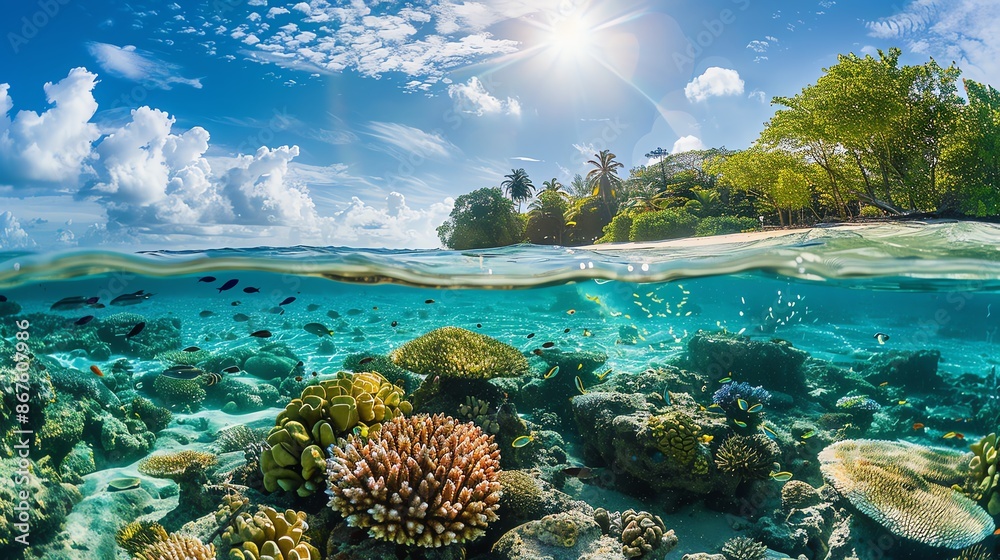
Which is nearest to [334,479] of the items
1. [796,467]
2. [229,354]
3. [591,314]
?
[796,467]

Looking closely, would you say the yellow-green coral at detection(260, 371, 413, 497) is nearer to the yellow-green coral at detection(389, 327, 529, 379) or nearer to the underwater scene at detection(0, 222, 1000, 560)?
the underwater scene at detection(0, 222, 1000, 560)

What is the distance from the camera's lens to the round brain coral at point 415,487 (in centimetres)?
435

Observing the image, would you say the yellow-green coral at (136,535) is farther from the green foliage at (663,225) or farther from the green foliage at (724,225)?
the green foliage at (663,225)

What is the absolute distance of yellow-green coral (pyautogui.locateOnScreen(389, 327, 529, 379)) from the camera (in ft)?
25.6

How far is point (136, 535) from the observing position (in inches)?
253

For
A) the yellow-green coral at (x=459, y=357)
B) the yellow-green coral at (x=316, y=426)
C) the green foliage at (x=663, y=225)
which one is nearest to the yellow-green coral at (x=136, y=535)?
the yellow-green coral at (x=316, y=426)

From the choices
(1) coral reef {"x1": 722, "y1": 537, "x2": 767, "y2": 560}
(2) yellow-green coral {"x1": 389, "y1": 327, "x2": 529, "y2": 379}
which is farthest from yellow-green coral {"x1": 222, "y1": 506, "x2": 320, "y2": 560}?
(1) coral reef {"x1": 722, "y1": 537, "x2": 767, "y2": 560}

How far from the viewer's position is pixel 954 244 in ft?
42.6

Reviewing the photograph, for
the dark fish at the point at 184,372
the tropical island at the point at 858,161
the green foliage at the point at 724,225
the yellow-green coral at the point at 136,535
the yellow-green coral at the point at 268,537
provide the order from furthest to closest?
the green foliage at the point at 724,225
the tropical island at the point at 858,161
the dark fish at the point at 184,372
the yellow-green coral at the point at 136,535
the yellow-green coral at the point at 268,537

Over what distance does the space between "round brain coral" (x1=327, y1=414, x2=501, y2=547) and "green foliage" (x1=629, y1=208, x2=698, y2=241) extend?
38.8m

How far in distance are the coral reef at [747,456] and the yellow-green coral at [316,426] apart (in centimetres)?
496

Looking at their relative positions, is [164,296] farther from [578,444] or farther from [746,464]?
[746,464]

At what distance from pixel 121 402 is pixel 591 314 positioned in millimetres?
24734

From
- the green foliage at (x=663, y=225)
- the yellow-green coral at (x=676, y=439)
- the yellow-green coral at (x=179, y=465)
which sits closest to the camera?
the yellow-green coral at (x=179, y=465)
